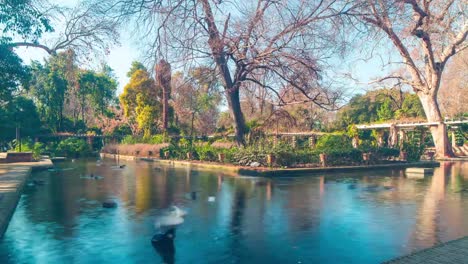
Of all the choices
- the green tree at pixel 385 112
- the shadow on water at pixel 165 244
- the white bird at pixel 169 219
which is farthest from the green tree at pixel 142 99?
the shadow on water at pixel 165 244

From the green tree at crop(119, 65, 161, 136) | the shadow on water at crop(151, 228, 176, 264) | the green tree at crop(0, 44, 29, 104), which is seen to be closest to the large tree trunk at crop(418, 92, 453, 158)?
the green tree at crop(119, 65, 161, 136)

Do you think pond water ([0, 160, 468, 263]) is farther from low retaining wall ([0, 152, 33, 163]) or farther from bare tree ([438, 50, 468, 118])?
bare tree ([438, 50, 468, 118])

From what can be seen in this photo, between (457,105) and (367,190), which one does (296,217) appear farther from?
(457,105)

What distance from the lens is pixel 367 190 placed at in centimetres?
1367

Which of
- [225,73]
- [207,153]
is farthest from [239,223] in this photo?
[207,153]

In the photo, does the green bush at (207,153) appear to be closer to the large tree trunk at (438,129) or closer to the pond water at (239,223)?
the pond water at (239,223)

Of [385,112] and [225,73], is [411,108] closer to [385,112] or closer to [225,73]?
[385,112]

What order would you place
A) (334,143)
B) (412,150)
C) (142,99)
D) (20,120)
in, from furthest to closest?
(142,99), (20,120), (412,150), (334,143)

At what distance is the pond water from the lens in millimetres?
6348

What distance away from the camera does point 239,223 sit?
845 centimetres

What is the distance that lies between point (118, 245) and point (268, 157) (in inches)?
536

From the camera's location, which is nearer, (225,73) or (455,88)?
(225,73)

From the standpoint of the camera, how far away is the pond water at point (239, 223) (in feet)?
20.8

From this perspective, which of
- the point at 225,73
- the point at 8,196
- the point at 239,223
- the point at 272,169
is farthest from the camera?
the point at 225,73
